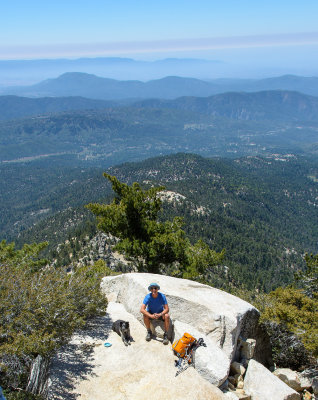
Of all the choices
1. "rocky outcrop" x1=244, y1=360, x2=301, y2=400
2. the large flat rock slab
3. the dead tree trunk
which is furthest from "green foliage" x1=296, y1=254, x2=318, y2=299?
the dead tree trunk

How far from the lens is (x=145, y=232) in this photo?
2331 centimetres

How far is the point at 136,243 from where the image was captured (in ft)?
70.4

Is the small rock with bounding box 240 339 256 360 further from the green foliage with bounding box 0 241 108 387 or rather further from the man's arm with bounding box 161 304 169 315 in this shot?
the green foliage with bounding box 0 241 108 387

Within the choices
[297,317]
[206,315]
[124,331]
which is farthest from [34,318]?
[297,317]

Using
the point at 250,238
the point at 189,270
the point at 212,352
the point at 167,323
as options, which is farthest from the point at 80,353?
the point at 250,238

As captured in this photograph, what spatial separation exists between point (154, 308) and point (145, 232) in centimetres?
1123

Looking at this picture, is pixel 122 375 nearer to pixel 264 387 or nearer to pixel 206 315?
pixel 206 315

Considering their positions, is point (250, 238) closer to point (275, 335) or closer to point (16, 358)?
point (275, 335)

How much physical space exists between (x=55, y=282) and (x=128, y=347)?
3879mm

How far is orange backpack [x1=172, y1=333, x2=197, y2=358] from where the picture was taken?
10.2 metres

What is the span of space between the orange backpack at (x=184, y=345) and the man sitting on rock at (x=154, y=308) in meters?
1.43

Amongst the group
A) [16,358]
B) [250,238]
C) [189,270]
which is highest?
[16,358]

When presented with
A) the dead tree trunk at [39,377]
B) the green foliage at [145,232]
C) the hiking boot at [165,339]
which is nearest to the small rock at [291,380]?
the hiking boot at [165,339]

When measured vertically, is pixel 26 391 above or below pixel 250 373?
above
